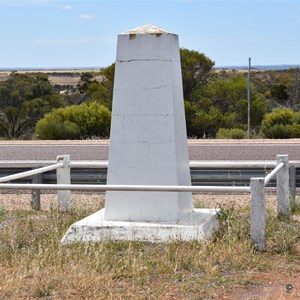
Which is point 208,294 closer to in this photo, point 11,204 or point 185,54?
point 11,204

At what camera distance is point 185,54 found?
109 feet

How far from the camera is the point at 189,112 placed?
3114cm

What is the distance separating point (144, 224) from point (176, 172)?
630mm

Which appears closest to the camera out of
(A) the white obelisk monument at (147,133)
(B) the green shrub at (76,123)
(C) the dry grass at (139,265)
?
(C) the dry grass at (139,265)

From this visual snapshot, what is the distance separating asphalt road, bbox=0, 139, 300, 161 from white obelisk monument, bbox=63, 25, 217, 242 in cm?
1299

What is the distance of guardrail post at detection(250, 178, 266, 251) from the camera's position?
754 centimetres

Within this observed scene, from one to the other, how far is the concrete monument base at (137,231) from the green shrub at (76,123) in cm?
2068

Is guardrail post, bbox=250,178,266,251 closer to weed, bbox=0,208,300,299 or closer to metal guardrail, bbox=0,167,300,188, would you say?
weed, bbox=0,208,300,299

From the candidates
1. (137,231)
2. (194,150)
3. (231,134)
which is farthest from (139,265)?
(231,134)

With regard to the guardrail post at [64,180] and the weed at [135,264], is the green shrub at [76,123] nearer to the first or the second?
the guardrail post at [64,180]

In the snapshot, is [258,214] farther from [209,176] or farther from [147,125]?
[209,176]

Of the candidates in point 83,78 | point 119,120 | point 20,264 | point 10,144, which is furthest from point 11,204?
point 83,78

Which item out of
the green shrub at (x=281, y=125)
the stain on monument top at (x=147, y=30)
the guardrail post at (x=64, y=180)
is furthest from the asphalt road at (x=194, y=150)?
the stain on monument top at (x=147, y=30)

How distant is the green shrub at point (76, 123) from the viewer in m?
29.0
